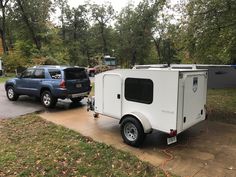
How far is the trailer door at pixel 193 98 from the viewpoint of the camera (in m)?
4.69

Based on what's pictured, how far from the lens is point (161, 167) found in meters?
4.20

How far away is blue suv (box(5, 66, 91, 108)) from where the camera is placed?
8.67 metres

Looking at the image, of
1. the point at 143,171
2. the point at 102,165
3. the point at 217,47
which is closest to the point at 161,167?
the point at 143,171

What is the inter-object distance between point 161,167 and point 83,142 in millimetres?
2008

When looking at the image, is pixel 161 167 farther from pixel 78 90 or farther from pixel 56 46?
pixel 56 46

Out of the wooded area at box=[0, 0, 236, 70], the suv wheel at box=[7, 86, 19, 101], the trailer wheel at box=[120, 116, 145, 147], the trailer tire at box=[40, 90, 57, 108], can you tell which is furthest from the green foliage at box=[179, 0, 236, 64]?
the suv wheel at box=[7, 86, 19, 101]

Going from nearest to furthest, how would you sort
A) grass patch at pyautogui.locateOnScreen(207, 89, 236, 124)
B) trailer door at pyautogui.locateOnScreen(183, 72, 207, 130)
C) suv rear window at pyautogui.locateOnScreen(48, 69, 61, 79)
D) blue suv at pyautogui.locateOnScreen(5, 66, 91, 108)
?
trailer door at pyautogui.locateOnScreen(183, 72, 207, 130) < grass patch at pyautogui.locateOnScreen(207, 89, 236, 124) < blue suv at pyautogui.locateOnScreen(5, 66, 91, 108) < suv rear window at pyautogui.locateOnScreen(48, 69, 61, 79)

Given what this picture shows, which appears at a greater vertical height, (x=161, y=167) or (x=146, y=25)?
(x=146, y=25)

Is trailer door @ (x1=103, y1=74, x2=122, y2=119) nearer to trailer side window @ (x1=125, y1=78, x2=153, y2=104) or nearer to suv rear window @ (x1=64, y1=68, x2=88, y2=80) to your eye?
trailer side window @ (x1=125, y1=78, x2=153, y2=104)

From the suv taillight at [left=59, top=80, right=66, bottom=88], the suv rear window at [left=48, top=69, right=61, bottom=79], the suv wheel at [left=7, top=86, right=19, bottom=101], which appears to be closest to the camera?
the suv taillight at [left=59, top=80, right=66, bottom=88]

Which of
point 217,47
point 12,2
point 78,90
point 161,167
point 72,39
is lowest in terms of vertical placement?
point 161,167

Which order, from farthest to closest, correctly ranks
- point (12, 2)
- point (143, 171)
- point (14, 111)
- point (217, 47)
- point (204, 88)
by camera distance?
point (12, 2)
point (14, 111)
point (217, 47)
point (204, 88)
point (143, 171)

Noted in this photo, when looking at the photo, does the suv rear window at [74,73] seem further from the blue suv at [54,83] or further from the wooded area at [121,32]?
the wooded area at [121,32]

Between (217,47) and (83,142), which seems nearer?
(83,142)
